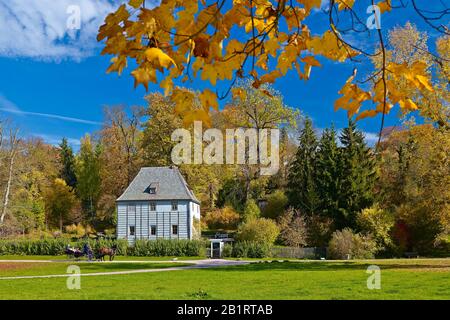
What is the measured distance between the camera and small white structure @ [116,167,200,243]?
39500 mm

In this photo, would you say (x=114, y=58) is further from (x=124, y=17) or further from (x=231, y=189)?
(x=231, y=189)

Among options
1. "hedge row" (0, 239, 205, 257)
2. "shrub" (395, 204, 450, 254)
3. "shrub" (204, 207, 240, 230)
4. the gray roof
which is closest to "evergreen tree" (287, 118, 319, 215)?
"shrub" (204, 207, 240, 230)

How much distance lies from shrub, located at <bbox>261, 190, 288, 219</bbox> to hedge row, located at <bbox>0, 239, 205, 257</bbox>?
11597 millimetres

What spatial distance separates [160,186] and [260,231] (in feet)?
36.8

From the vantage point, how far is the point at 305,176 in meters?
42.8

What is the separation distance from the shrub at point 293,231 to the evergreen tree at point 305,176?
141 inches

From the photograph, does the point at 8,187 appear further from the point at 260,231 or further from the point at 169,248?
the point at 260,231

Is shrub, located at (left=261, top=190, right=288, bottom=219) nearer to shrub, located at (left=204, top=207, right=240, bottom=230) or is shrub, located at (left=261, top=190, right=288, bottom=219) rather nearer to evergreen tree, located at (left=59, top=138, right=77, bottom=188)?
shrub, located at (left=204, top=207, right=240, bottom=230)

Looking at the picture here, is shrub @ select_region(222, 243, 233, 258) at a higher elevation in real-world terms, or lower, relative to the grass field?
lower

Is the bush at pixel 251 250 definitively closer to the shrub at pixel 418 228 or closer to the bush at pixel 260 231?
the bush at pixel 260 231

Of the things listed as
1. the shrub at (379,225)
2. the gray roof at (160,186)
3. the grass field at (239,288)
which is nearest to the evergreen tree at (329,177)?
the shrub at (379,225)

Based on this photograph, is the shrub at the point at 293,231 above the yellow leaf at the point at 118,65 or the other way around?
the other way around

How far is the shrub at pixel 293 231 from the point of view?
34.6 metres
